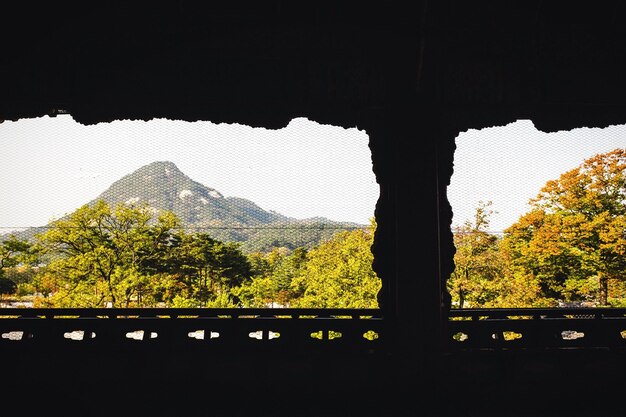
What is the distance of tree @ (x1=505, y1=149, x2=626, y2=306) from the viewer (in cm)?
2214

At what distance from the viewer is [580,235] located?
22.9 m

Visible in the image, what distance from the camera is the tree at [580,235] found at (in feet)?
72.6

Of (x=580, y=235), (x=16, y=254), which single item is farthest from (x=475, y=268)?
(x=16, y=254)
